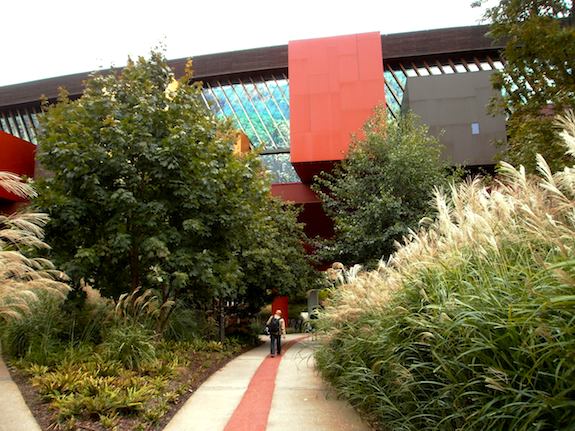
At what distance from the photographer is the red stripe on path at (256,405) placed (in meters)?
6.05

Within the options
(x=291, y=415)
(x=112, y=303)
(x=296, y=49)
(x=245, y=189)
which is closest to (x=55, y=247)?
(x=112, y=303)

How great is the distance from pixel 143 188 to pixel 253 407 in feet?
17.1

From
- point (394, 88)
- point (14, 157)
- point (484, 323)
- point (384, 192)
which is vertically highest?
point (394, 88)

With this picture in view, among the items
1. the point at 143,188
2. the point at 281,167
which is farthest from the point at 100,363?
the point at 281,167

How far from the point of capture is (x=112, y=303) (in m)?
10.4

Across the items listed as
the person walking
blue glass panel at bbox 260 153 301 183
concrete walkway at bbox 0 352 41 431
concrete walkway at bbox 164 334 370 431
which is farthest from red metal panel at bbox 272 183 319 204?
concrete walkway at bbox 0 352 41 431

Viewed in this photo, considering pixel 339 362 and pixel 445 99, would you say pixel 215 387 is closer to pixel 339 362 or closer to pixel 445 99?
pixel 339 362

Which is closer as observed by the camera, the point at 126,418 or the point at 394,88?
the point at 126,418

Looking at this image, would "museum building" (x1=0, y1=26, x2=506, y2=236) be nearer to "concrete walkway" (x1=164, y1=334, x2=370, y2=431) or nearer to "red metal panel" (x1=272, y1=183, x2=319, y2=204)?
"red metal panel" (x1=272, y1=183, x2=319, y2=204)

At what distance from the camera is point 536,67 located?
9.55m

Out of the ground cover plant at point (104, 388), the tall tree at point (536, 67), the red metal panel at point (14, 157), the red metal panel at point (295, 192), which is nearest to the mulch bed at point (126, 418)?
the ground cover plant at point (104, 388)

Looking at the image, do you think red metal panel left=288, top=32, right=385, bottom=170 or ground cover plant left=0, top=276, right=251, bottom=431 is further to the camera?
red metal panel left=288, top=32, right=385, bottom=170

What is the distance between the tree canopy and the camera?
9.07 meters

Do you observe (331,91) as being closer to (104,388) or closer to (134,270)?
(134,270)
